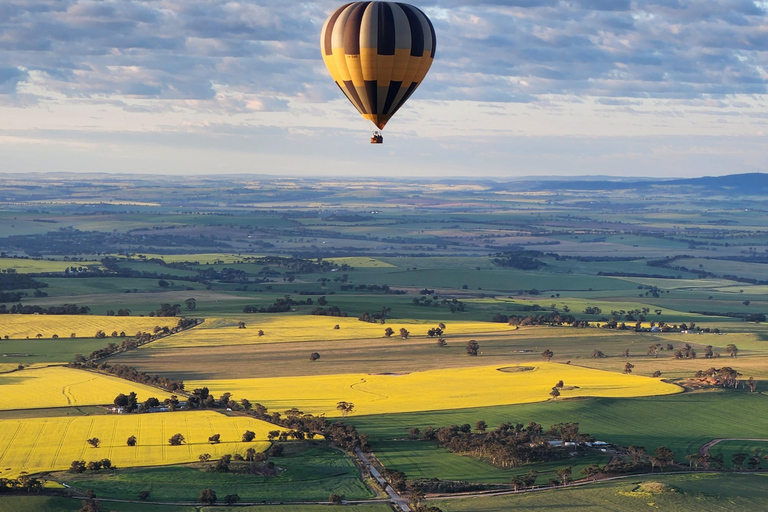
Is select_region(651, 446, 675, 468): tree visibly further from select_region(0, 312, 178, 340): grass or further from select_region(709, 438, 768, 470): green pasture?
select_region(0, 312, 178, 340): grass

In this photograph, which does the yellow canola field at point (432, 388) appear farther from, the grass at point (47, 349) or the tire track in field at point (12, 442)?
the grass at point (47, 349)

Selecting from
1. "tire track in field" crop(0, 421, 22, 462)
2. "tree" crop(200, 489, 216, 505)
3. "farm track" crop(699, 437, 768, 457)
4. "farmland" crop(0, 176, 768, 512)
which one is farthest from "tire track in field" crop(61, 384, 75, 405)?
"farm track" crop(699, 437, 768, 457)

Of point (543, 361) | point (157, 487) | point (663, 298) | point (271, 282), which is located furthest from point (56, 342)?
point (663, 298)

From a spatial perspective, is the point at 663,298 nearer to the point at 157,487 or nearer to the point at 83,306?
the point at 83,306

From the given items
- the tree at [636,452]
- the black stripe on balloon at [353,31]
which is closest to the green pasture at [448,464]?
the tree at [636,452]

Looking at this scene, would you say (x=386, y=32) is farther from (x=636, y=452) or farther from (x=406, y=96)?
(x=636, y=452)

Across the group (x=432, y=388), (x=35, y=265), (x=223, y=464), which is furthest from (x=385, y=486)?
(x=35, y=265)
